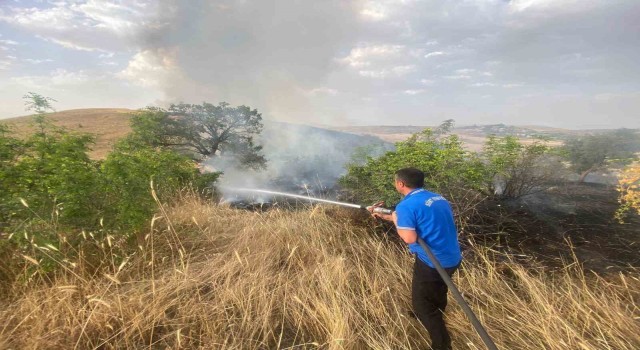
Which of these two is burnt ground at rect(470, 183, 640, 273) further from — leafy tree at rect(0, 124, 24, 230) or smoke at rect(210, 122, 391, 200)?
leafy tree at rect(0, 124, 24, 230)

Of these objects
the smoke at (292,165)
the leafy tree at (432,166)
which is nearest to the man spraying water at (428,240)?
the leafy tree at (432,166)

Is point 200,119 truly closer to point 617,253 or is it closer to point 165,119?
point 165,119

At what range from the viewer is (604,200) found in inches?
357

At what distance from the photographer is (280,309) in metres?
2.88

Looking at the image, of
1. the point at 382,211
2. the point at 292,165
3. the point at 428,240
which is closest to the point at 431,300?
the point at 428,240

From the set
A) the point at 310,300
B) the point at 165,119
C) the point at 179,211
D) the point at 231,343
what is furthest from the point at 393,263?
the point at 165,119

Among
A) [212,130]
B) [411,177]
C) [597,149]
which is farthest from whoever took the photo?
[212,130]

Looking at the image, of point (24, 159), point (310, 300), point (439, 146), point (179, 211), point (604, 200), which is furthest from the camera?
point (604, 200)

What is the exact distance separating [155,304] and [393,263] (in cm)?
→ 283

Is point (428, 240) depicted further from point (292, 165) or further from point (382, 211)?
point (292, 165)

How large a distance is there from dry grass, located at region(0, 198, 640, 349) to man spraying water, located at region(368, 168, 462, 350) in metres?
0.27

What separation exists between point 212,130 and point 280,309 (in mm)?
20821

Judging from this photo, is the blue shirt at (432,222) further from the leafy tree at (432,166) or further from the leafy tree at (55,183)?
the leafy tree at (55,183)

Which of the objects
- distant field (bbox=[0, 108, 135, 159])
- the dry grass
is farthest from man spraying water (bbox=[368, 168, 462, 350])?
distant field (bbox=[0, 108, 135, 159])
